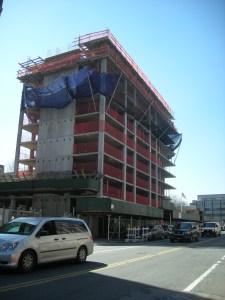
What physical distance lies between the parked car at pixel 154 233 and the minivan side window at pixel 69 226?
23140 mm

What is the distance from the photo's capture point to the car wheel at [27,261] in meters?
11.0

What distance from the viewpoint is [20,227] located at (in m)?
12.2

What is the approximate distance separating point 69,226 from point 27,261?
2.62 m

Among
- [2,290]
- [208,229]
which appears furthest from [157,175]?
[2,290]

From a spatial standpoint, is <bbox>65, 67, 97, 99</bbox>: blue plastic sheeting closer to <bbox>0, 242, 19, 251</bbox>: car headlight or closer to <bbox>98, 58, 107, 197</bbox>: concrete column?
<bbox>98, 58, 107, 197</bbox>: concrete column

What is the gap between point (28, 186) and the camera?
138 ft

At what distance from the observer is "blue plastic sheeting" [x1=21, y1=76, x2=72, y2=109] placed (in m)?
46.0

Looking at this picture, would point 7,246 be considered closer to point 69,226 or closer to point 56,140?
point 69,226

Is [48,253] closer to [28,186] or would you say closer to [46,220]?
[46,220]

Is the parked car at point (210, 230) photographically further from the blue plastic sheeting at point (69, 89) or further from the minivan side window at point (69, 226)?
the minivan side window at point (69, 226)

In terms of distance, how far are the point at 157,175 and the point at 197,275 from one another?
180 ft

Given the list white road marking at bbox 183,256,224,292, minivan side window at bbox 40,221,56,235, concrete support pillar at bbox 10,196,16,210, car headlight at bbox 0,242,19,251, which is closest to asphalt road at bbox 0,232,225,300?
white road marking at bbox 183,256,224,292

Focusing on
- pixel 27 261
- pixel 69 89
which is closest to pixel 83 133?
pixel 69 89

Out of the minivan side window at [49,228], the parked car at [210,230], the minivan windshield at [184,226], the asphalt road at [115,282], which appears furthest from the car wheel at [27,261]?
the parked car at [210,230]
